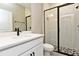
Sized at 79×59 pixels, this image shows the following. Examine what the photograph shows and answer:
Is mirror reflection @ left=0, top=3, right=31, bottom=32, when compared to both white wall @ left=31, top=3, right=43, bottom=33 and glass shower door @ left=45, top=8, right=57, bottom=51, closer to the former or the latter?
white wall @ left=31, top=3, right=43, bottom=33

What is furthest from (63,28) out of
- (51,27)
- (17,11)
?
(17,11)

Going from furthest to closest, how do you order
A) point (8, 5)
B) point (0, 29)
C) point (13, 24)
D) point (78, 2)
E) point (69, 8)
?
1. point (69, 8)
2. point (78, 2)
3. point (13, 24)
4. point (8, 5)
5. point (0, 29)

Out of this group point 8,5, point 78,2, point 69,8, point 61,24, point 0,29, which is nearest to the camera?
point 0,29

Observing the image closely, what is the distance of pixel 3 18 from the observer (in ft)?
5.61

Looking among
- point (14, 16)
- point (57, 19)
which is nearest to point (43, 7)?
point (57, 19)

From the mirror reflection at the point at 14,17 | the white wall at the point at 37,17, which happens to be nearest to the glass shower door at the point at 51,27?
the white wall at the point at 37,17

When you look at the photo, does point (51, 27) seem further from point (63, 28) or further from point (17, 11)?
point (17, 11)

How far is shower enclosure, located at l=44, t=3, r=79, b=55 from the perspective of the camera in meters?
2.34

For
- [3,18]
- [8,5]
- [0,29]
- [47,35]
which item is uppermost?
[8,5]

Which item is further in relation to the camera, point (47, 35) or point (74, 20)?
point (47, 35)

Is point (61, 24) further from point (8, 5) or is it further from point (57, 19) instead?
point (8, 5)

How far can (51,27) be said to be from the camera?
3.03 meters

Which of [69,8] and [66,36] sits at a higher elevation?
[69,8]

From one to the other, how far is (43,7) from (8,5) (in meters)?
1.63
